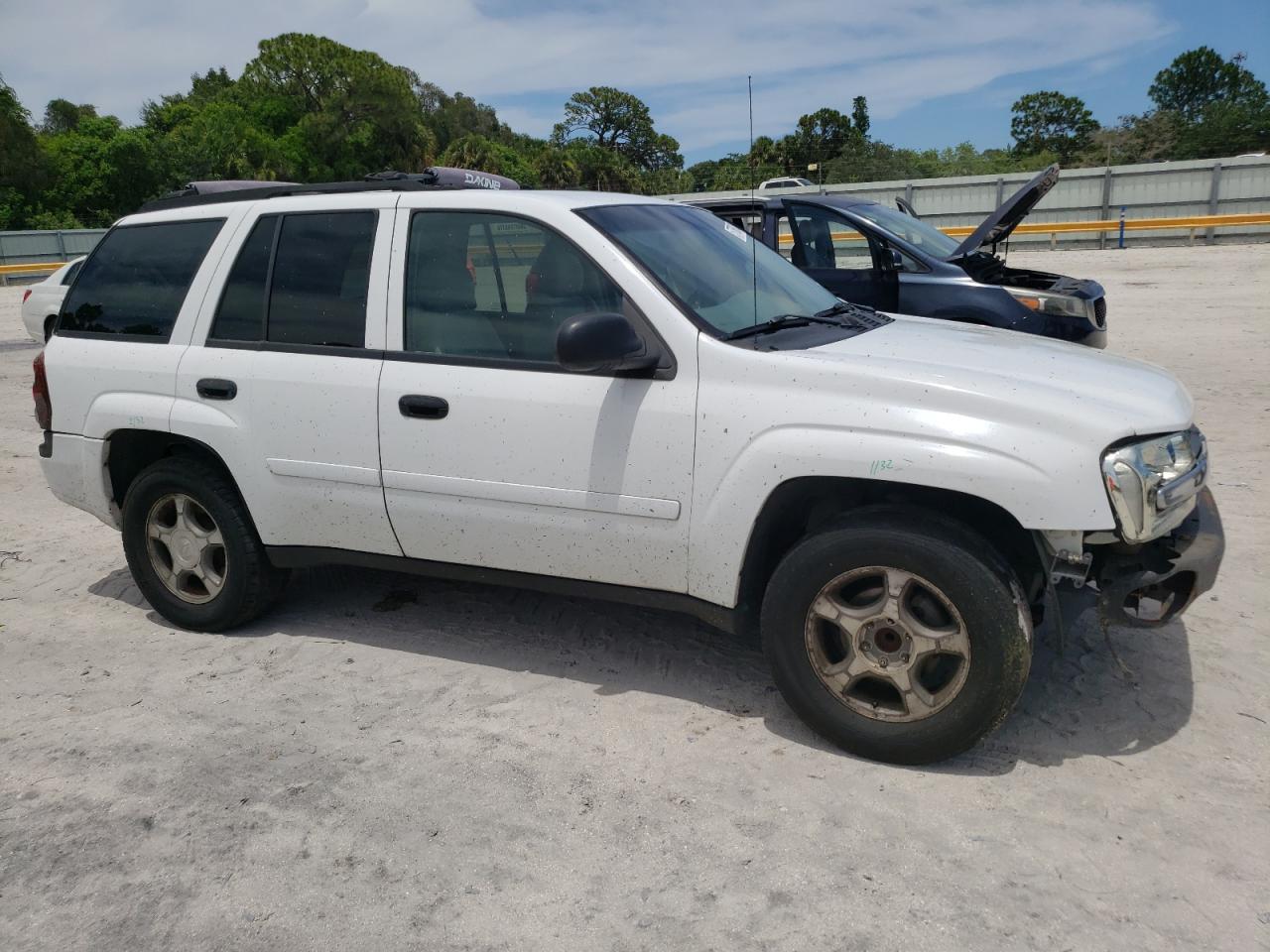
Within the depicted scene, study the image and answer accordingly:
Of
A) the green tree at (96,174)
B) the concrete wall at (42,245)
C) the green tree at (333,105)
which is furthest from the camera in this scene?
the green tree at (333,105)

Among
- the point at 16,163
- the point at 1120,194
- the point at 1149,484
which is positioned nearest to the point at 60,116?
the point at 16,163

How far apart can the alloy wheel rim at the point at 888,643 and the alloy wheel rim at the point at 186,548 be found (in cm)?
260

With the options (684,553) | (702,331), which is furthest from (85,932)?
(702,331)

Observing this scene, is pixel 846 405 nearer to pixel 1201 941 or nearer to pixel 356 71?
pixel 1201 941

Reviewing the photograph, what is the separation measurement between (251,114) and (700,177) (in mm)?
45781

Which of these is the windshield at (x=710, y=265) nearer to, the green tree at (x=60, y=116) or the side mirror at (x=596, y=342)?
the side mirror at (x=596, y=342)

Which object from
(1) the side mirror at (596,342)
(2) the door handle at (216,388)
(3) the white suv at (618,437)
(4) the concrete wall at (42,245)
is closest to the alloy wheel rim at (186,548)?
A: (3) the white suv at (618,437)

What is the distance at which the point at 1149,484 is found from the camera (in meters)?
3.11

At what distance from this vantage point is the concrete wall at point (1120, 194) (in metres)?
27.2

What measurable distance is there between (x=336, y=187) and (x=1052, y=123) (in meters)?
93.9

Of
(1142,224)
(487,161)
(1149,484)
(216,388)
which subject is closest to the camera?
(1149,484)

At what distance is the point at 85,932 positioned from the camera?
9.05 ft

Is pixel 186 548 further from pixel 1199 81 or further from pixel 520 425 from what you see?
pixel 1199 81

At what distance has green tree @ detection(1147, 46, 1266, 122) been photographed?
97000 mm
